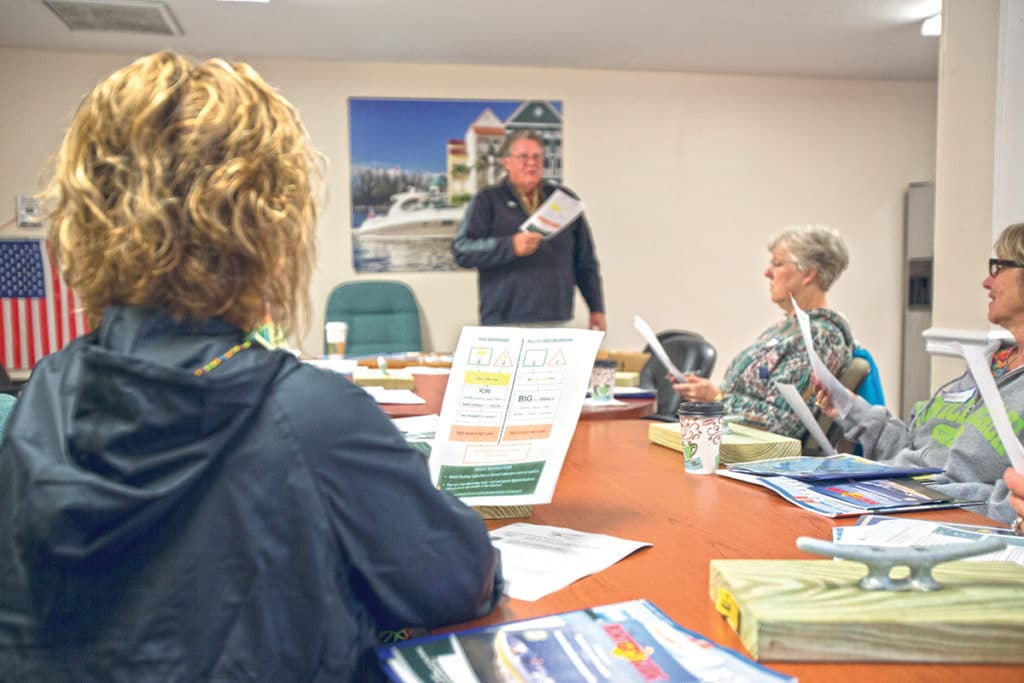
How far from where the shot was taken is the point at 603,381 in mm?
2654

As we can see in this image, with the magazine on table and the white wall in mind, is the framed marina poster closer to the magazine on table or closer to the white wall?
the white wall

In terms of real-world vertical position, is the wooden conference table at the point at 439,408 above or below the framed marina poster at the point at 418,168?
below

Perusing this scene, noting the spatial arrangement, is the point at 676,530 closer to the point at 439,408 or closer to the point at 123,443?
the point at 123,443

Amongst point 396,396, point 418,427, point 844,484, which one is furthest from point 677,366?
point 844,484

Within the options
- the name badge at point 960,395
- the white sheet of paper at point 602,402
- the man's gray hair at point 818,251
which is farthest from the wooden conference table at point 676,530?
the man's gray hair at point 818,251

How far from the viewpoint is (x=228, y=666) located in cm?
80

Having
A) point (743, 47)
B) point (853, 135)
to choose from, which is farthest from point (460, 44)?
point (853, 135)

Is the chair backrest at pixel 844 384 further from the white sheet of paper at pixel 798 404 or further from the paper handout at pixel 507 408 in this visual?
the paper handout at pixel 507 408

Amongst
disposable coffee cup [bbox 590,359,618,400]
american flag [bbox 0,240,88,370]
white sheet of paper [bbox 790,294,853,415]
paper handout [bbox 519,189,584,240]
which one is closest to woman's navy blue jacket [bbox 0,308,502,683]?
white sheet of paper [bbox 790,294,853,415]

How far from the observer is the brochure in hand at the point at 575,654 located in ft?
2.62

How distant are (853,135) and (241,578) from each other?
269 inches

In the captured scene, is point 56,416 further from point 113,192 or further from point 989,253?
point 989,253

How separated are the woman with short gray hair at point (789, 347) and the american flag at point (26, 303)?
14.8ft

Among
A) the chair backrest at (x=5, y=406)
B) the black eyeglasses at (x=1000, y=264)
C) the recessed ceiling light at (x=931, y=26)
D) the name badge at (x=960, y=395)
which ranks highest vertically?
the recessed ceiling light at (x=931, y=26)
